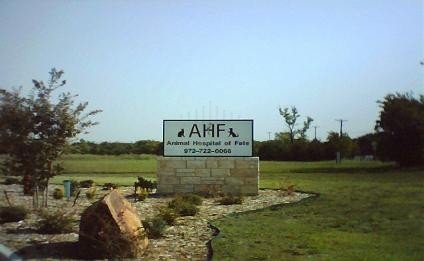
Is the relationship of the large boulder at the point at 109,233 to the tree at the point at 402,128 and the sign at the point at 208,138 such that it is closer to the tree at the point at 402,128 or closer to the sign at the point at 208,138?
the sign at the point at 208,138

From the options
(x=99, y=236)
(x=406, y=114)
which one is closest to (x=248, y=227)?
(x=99, y=236)

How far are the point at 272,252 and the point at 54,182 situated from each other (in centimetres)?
1947

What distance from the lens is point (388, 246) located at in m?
10.8

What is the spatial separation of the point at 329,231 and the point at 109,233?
481cm

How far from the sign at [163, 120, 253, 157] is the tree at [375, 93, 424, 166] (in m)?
21.6

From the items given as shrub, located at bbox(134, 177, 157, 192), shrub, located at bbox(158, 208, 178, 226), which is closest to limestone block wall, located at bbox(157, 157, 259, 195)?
shrub, located at bbox(134, 177, 157, 192)

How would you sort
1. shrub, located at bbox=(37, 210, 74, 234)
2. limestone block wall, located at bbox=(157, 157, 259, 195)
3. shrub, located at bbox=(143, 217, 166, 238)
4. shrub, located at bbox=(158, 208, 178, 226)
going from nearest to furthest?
shrub, located at bbox=(143, 217, 166, 238), shrub, located at bbox=(37, 210, 74, 234), shrub, located at bbox=(158, 208, 178, 226), limestone block wall, located at bbox=(157, 157, 259, 195)

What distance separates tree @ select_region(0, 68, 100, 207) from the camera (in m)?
15.6

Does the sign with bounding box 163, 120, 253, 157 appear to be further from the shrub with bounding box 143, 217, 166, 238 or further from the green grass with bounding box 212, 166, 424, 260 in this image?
the shrub with bounding box 143, 217, 166, 238

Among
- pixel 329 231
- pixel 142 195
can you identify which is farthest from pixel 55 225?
pixel 142 195

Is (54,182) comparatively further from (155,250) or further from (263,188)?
(155,250)

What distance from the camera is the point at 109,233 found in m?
10.3

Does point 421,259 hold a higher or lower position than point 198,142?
Result: lower

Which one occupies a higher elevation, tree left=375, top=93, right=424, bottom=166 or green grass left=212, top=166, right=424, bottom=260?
tree left=375, top=93, right=424, bottom=166
